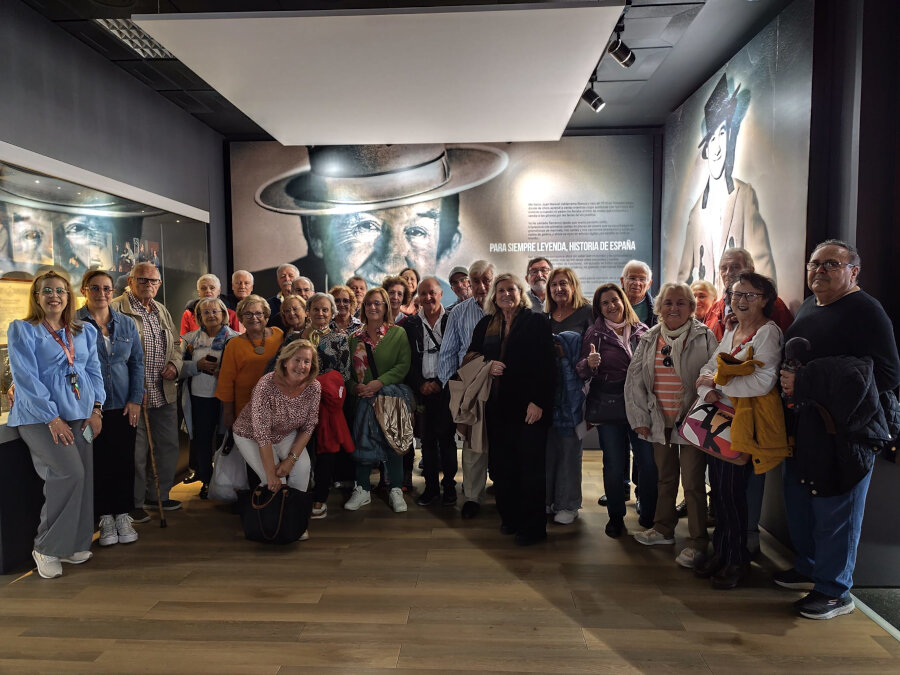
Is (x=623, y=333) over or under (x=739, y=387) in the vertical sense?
over

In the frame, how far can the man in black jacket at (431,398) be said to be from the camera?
4.21 m

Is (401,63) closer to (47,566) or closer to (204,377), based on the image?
(204,377)

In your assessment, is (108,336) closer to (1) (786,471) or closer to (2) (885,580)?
(1) (786,471)

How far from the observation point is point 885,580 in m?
3.05

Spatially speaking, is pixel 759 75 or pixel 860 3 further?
pixel 759 75

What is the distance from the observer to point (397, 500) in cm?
417

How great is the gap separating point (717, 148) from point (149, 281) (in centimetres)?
482

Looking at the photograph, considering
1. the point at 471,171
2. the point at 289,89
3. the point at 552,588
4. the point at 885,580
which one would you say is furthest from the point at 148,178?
the point at 885,580

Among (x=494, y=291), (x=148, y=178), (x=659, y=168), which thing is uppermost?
(x=659, y=168)

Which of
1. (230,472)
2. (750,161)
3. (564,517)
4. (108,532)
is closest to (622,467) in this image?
(564,517)

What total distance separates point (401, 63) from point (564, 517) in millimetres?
3365

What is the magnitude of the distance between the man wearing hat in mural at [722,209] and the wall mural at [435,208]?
1.36 m

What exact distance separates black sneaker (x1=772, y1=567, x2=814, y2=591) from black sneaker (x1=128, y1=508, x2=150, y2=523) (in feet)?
12.8

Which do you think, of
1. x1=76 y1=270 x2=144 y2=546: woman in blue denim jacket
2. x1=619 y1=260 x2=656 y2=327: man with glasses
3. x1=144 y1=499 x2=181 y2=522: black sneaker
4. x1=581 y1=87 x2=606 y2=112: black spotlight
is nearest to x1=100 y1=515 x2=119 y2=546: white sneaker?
x1=76 y1=270 x2=144 y2=546: woman in blue denim jacket
